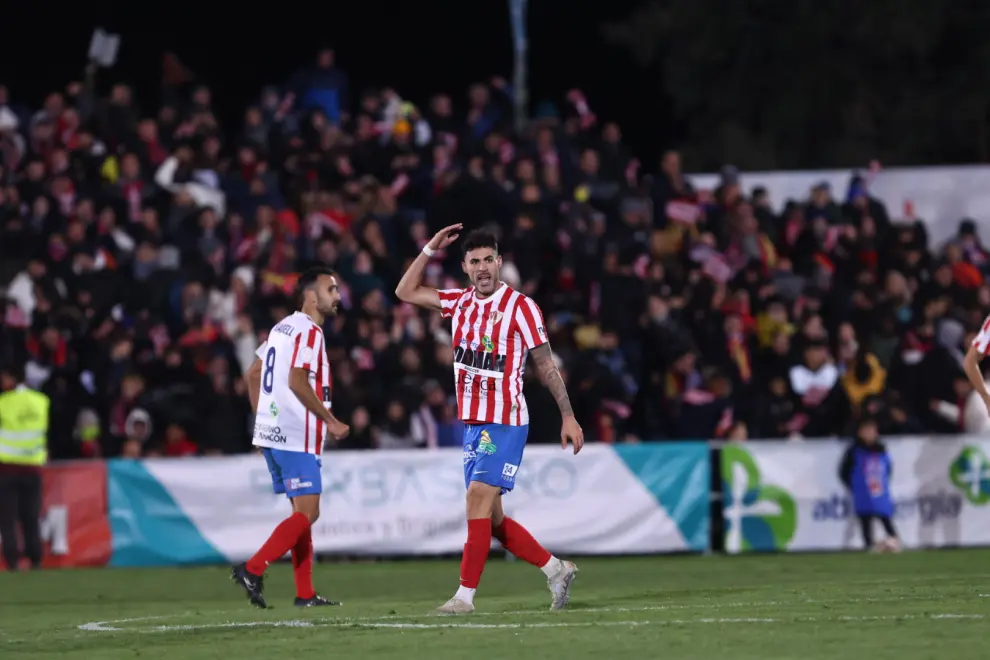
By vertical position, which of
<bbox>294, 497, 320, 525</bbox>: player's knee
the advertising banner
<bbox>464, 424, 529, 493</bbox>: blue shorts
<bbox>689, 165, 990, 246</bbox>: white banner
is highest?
<bbox>689, 165, 990, 246</bbox>: white banner

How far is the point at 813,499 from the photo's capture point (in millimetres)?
19516

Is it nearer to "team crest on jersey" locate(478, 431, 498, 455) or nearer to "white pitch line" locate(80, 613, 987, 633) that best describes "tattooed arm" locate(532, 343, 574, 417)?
"team crest on jersey" locate(478, 431, 498, 455)

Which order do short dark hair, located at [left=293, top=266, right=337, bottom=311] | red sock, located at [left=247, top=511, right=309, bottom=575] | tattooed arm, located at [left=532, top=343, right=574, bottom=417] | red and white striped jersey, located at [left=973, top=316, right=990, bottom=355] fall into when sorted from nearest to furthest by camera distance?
tattooed arm, located at [left=532, top=343, right=574, bottom=417]
red sock, located at [left=247, top=511, right=309, bottom=575]
short dark hair, located at [left=293, top=266, right=337, bottom=311]
red and white striped jersey, located at [left=973, top=316, right=990, bottom=355]

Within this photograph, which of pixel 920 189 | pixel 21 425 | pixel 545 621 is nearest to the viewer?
pixel 545 621

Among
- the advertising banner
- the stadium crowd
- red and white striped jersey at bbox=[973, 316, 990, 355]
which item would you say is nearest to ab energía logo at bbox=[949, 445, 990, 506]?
the stadium crowd

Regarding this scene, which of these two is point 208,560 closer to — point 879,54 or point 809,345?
point 809,345

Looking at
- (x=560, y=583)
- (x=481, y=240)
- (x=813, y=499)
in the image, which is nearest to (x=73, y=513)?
(x=813, y=499)

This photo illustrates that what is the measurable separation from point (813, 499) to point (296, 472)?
8331mm

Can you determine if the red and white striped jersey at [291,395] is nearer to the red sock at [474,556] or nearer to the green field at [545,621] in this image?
the green field at [545,621]

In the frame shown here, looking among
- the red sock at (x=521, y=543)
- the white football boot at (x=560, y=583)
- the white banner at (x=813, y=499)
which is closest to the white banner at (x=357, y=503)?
the white banner at (x=813, y=499)

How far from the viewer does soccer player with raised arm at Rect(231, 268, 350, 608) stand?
→ 40.9ft

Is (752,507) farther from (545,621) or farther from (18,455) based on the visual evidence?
(545,621)

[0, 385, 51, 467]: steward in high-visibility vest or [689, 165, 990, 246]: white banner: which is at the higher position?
[689, 165, 990, 246]: white banner

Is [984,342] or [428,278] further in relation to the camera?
[428,278]
